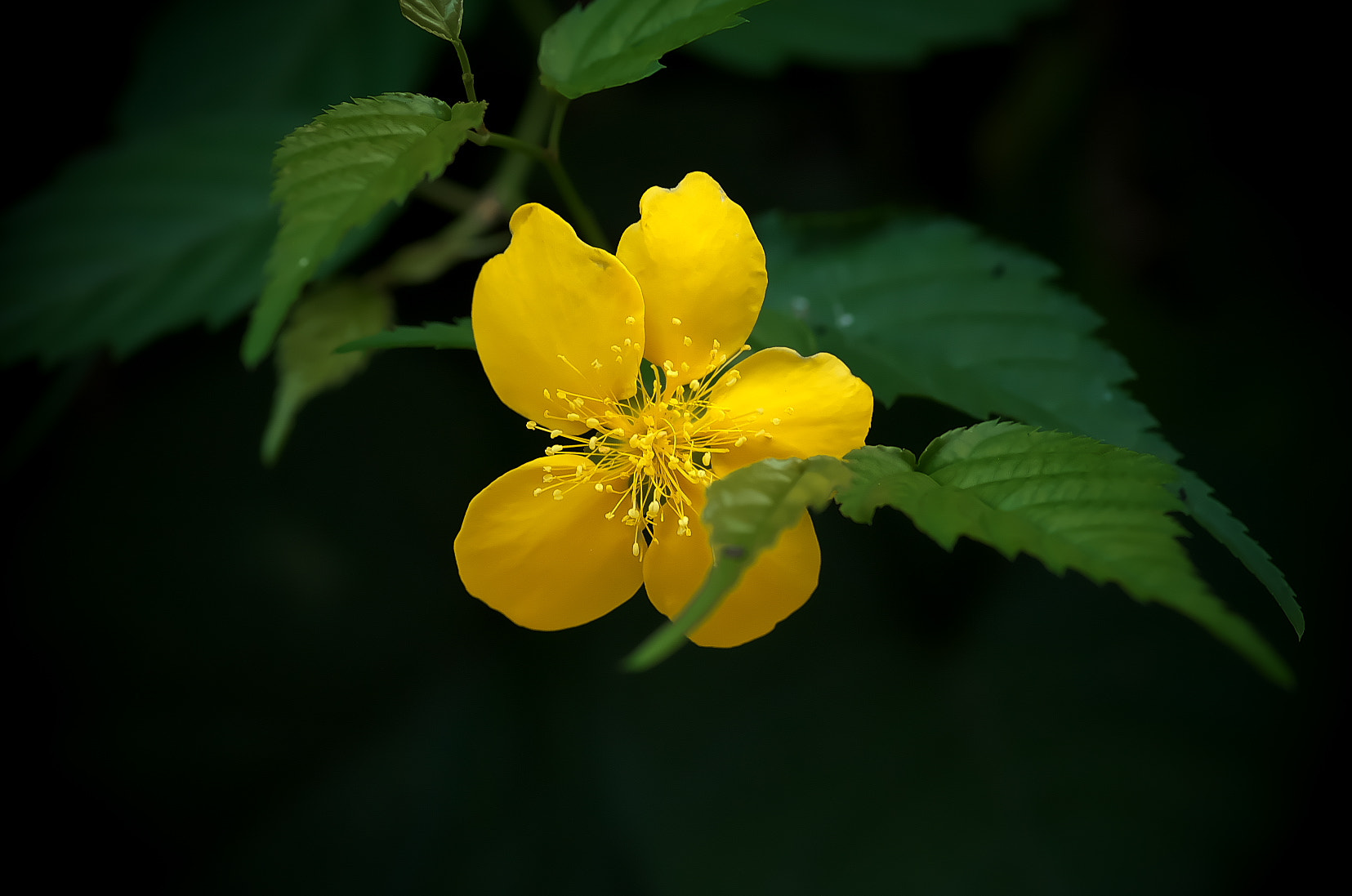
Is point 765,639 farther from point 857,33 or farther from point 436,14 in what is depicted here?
point 436,14

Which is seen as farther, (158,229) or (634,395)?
(158,229)

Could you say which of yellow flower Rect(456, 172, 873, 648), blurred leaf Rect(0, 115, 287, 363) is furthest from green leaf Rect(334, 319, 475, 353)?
blurred leaf Rect(0, 115, 287, 363)

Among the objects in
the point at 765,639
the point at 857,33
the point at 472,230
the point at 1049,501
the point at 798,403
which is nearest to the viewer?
the point at 1049,501

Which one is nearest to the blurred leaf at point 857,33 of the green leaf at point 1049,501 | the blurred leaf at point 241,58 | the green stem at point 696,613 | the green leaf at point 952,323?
the green leaf at point 952,323

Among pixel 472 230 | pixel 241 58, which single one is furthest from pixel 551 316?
pixel 241 58

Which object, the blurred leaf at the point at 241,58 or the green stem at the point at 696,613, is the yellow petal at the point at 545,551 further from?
the blurred leaf at the point at 241,58

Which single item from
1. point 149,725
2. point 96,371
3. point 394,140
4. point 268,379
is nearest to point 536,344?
point 394,140
